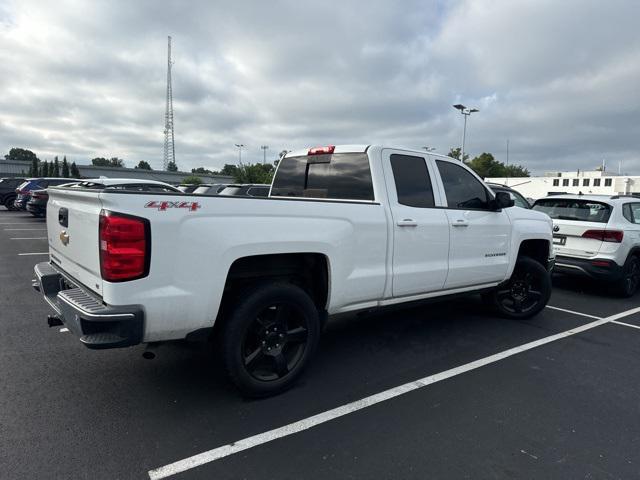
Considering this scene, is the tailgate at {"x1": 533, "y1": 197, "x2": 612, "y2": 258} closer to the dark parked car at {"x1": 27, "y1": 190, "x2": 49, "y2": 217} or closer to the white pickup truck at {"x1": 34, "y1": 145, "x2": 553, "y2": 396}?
the white pickup truck at {"x1": 34, "y1": 145, "x2": 553, "y2": 396}

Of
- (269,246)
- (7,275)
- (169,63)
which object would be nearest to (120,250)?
(269,246)

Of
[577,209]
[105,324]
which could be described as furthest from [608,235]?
[105,324]

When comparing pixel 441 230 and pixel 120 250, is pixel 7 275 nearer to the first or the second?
pixel 120 250

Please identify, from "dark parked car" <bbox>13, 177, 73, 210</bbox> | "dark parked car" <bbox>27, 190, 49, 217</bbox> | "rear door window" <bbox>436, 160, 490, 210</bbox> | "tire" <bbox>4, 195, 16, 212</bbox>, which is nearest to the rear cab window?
"rear door window" <bbox>436, 160, 490, 210</bbox>

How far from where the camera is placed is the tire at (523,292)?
5.49 metres

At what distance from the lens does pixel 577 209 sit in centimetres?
743

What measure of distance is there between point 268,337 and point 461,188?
2.82m

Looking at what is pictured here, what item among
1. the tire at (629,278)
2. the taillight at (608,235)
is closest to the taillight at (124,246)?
the taillight at (608,235)

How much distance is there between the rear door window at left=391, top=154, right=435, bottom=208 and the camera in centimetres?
419

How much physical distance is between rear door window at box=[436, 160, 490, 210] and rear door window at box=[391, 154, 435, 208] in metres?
0.29

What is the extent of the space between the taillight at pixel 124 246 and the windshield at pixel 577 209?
279 inches

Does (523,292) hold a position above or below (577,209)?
below

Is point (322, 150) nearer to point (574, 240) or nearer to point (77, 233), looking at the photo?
point (77, 233)

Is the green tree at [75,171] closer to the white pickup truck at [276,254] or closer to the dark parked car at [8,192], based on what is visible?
the dark parked car at [8,192]
